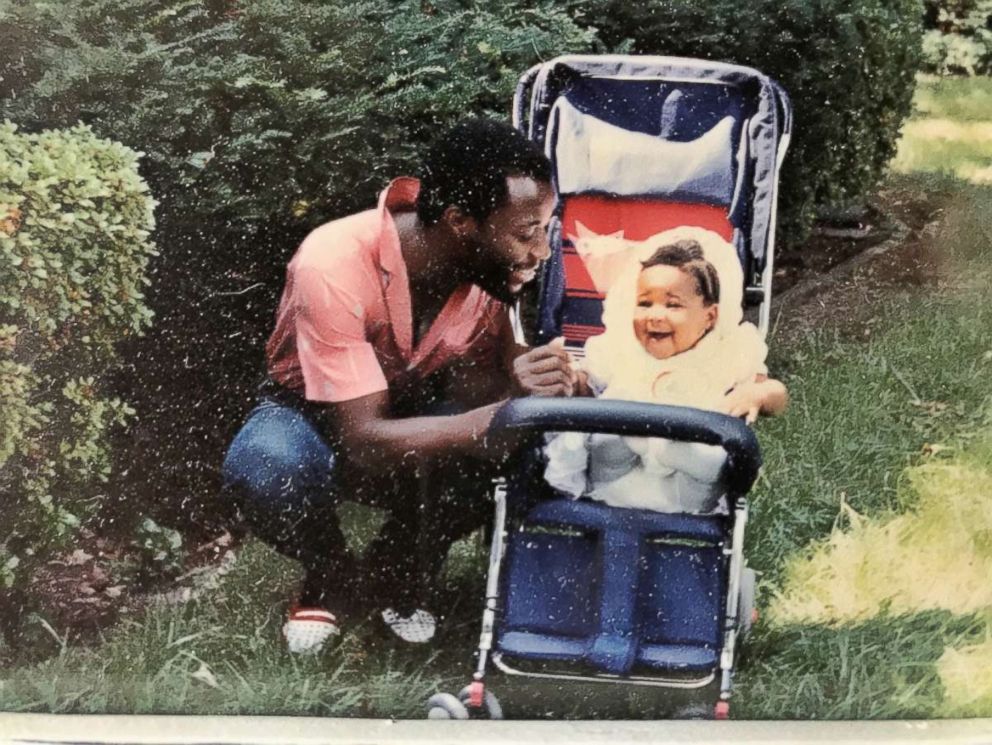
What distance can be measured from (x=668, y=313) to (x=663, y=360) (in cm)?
14

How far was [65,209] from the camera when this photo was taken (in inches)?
119

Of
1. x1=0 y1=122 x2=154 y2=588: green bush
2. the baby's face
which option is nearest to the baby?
the baby's face

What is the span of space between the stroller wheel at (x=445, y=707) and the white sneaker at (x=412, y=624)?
19cm

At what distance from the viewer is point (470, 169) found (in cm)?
308

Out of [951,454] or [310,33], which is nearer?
[310,33]

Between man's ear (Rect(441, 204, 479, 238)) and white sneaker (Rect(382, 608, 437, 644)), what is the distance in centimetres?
114

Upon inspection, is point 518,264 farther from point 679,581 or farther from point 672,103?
point 679,581

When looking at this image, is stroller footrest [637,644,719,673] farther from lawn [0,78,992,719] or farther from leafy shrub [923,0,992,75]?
leafy shrub [923,0,992,75]

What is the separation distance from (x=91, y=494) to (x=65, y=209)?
Answer: 83cm

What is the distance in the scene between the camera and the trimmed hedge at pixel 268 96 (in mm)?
3010

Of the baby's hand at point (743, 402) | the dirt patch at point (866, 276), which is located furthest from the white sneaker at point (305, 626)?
the dirt patch at point (866, 276)

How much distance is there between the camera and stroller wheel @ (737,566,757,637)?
3.25 meters

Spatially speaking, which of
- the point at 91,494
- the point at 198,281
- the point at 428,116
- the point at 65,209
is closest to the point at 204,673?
the point at 91,494

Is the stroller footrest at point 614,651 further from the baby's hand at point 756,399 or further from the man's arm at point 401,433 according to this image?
the baby's hand at point 756,399
